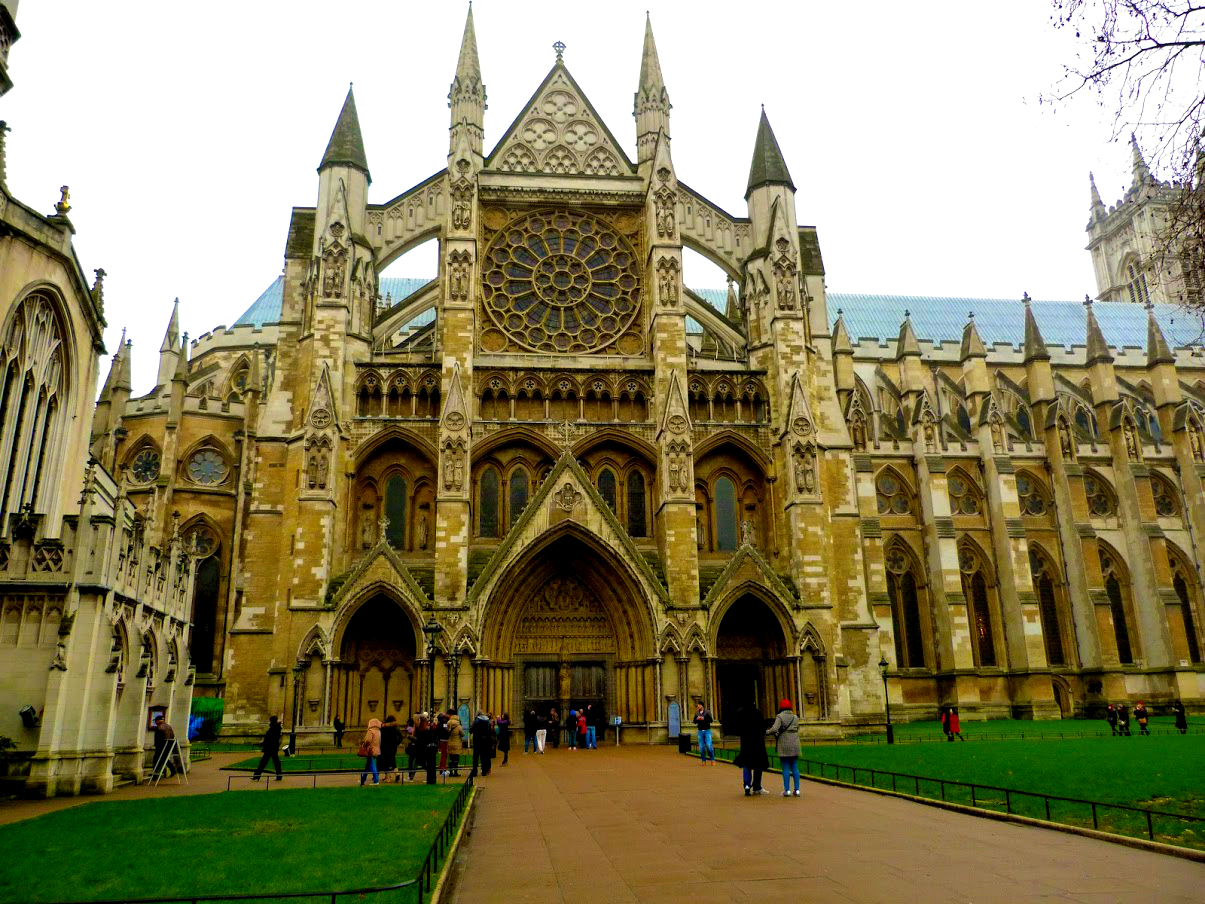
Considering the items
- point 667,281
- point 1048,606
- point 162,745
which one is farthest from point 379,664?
point 1048,606

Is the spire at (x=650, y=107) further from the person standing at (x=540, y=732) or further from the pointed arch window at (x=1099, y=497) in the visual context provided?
the pointed arch window at (x=1099, y=497)

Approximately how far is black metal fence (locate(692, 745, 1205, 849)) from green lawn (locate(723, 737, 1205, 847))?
0.02m

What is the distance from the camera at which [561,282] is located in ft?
118

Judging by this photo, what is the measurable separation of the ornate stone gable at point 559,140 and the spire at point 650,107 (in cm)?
98

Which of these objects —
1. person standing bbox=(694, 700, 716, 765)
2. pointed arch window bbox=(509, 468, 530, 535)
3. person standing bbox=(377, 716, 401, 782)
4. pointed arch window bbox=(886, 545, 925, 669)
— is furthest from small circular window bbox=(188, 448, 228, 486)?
pointed arch window bbox=(886, 545, 925, 669)

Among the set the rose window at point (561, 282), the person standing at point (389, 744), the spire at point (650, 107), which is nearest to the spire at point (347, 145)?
the rose window at point (561, 282)

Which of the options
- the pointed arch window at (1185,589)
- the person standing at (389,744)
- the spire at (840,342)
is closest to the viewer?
the person standing at (389,744)

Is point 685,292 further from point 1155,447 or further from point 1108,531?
point 1155,447

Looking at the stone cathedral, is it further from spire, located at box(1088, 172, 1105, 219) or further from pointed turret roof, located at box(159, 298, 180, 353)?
spire, located at box(1088, 172, 1105, 219)

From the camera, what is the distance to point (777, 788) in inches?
658

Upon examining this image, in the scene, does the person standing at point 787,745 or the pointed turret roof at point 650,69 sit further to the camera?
the pointed turret roof at point 650,69

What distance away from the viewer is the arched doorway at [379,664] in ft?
99.7

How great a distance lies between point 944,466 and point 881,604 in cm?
1000

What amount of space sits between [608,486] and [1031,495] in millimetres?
27567
